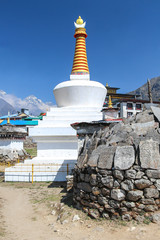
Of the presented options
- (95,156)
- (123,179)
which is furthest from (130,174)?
Answer: (95,156)

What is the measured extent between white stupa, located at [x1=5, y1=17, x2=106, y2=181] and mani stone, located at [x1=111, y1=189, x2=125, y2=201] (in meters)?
5.12

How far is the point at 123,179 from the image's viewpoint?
4441mm

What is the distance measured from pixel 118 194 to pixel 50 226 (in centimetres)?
176

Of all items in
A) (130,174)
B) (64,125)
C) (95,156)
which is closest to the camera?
(130,174)

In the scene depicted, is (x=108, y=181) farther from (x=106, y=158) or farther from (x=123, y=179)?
(x=106, y=158)

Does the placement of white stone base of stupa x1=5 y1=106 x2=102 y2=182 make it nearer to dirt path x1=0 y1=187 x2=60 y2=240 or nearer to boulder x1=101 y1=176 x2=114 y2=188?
dirt path x1=0 y1=187 x2=60 y2=240

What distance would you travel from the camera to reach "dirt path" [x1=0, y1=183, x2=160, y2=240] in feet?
13.0

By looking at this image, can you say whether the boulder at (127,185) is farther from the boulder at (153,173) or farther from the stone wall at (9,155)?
the stone wall at (9,155)

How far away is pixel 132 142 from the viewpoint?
15.9 feet

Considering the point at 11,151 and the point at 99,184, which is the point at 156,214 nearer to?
the point at 99,184

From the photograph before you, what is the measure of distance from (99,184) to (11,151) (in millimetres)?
14464

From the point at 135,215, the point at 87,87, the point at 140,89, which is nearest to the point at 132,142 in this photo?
the point at 135,215

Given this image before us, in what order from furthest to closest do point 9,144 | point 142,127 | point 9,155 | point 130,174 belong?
point 9,144, point 9,155, point 142,127, point 130,174

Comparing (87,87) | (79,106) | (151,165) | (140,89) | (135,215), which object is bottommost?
(135,215)
